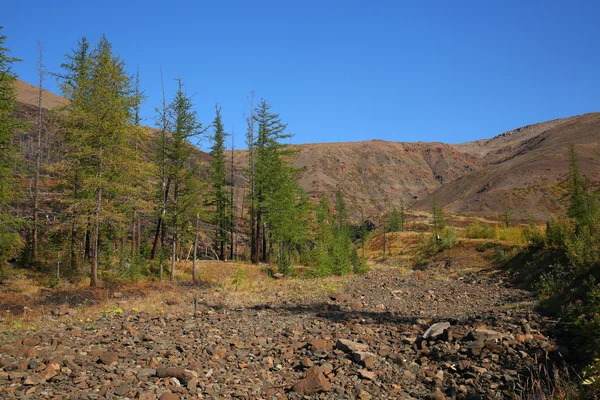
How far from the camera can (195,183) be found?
2003 centimetres

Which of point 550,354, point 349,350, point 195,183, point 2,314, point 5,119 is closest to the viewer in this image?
point 550,354

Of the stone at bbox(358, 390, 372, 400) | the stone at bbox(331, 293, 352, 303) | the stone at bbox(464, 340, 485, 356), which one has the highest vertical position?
the stone at bbox(464, 340, 485, 356)

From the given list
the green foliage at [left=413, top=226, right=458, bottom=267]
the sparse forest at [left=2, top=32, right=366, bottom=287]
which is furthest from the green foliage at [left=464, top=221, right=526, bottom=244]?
the sparse forest at [left=2, top=32, right=366, bottom=287]

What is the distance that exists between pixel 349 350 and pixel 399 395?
1.90 metres

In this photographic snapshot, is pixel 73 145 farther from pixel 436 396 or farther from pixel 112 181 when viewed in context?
pixel 436 396

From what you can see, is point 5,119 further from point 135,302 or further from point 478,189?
point 478,189

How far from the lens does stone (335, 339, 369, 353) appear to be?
26.1ft

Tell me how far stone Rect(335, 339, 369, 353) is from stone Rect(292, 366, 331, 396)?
165cm

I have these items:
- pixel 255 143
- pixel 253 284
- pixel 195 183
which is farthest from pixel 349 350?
pixel 255 143

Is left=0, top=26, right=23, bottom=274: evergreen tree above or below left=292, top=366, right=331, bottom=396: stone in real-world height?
above

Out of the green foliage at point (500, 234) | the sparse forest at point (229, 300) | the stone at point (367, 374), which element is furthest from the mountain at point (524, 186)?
the stone at point (367, 374)

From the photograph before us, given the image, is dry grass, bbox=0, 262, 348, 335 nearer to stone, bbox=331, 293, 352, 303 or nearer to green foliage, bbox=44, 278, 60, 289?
green foliage, bbox=44, 278, 60, 289

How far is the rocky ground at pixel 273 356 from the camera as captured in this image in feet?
19.6

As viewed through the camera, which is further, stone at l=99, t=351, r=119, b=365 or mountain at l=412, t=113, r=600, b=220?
mountain at l=412, t=113, r=600, b=220
